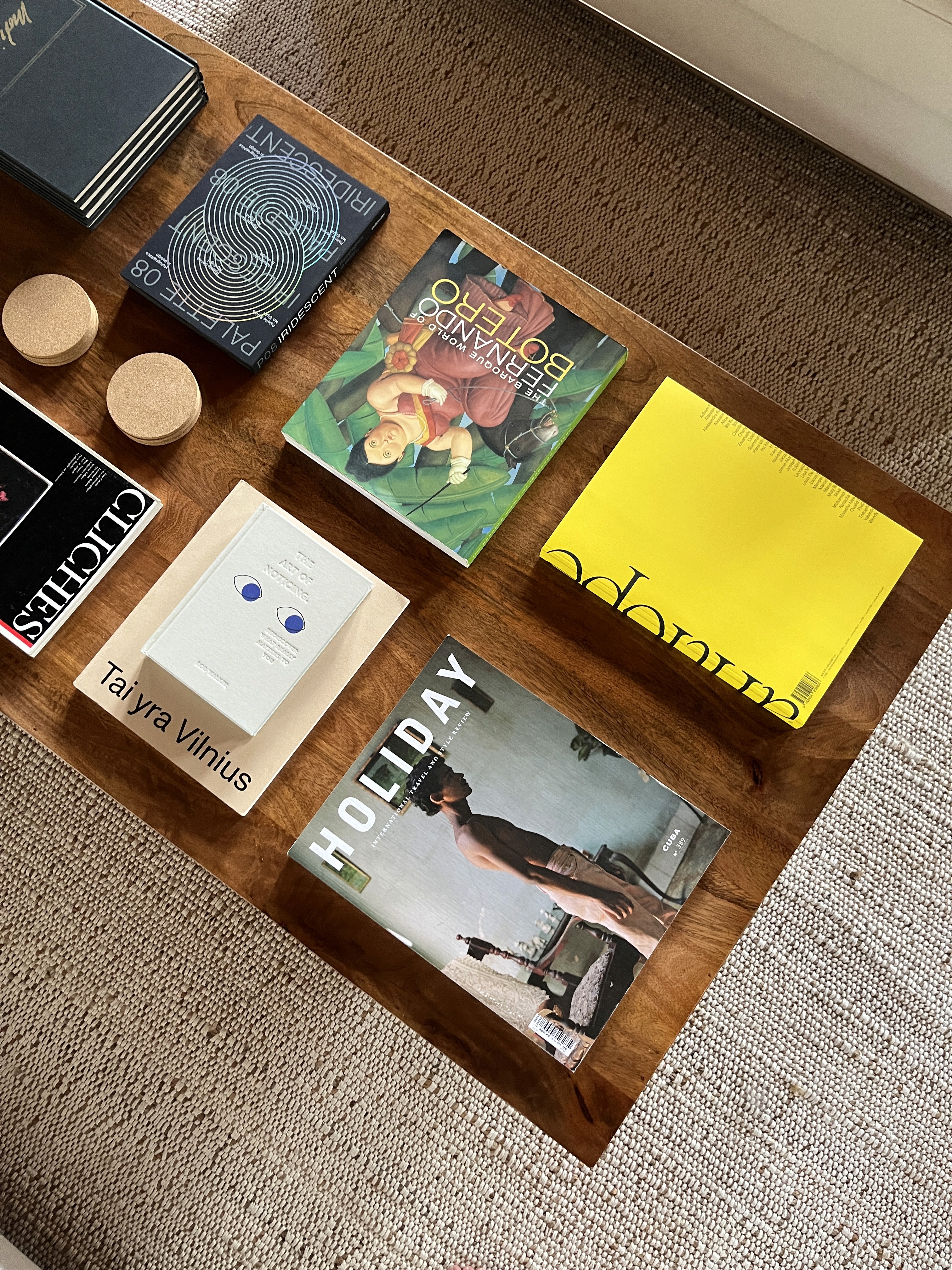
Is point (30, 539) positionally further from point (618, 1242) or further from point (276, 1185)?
point (618, 1242)

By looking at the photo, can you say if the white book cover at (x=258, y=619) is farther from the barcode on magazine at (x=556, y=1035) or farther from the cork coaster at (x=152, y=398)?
the barcode on magazine at (x=556, y=1035)

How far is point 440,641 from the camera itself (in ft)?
2.79

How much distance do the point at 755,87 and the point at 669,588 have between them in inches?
33.0

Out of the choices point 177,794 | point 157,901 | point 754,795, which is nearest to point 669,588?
point 754,795

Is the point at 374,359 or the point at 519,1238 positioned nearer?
the point at 374,359

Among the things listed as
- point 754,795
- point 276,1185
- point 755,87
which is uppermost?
point 755,87

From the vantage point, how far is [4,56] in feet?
2.80

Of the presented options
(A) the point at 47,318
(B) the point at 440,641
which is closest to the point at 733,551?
(B) the point at 440,641

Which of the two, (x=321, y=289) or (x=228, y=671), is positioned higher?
(x=321, y=289)

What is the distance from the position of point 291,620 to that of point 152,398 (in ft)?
0.80

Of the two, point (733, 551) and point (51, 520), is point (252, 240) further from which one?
point (733, 551)

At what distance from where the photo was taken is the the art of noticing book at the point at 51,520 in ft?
2.73

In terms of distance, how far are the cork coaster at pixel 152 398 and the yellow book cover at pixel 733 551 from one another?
13.9 inches

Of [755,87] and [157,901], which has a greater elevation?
[755,87]
